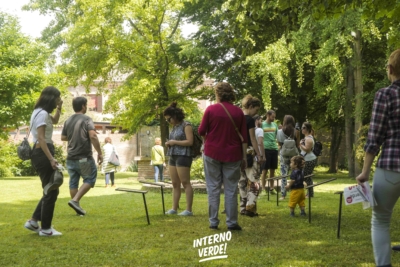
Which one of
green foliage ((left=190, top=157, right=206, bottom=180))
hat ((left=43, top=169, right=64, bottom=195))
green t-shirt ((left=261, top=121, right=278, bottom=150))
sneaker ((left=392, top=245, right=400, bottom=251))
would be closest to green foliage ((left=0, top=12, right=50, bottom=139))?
green foliage ((left=190, top=157, right=206, bottom=180))

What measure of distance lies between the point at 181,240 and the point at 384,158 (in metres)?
3.28

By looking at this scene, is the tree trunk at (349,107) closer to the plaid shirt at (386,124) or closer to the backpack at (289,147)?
the backpack at (289,147)

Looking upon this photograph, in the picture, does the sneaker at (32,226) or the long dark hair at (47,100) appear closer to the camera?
the long dark hair at (47,100)

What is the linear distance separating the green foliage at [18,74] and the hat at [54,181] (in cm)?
2520

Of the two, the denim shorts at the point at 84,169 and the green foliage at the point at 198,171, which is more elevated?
the denim shorts at the point at 84,169

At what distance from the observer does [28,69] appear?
108 feet

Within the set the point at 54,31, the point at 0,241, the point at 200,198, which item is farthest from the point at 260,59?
the point at 54,31

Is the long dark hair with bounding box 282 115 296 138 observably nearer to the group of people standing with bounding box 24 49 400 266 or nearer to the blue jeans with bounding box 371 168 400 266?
the group of people standing with bounding box 24 49 400 266

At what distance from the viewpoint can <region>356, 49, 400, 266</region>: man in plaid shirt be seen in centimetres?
473

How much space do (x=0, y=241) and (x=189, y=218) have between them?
3003 mm

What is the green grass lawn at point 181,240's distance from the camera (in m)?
6.08

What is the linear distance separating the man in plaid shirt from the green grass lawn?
95 centimetres

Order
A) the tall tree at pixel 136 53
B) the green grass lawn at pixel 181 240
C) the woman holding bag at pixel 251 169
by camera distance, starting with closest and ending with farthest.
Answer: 1. the green grass lawn at pixel 181 240
2. the woman holding bag at pixel 251 169
3. the tall tree at pixel 136 53

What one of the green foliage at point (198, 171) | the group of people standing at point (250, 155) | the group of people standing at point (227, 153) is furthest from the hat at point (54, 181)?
the green foliage at point (198, 171)
